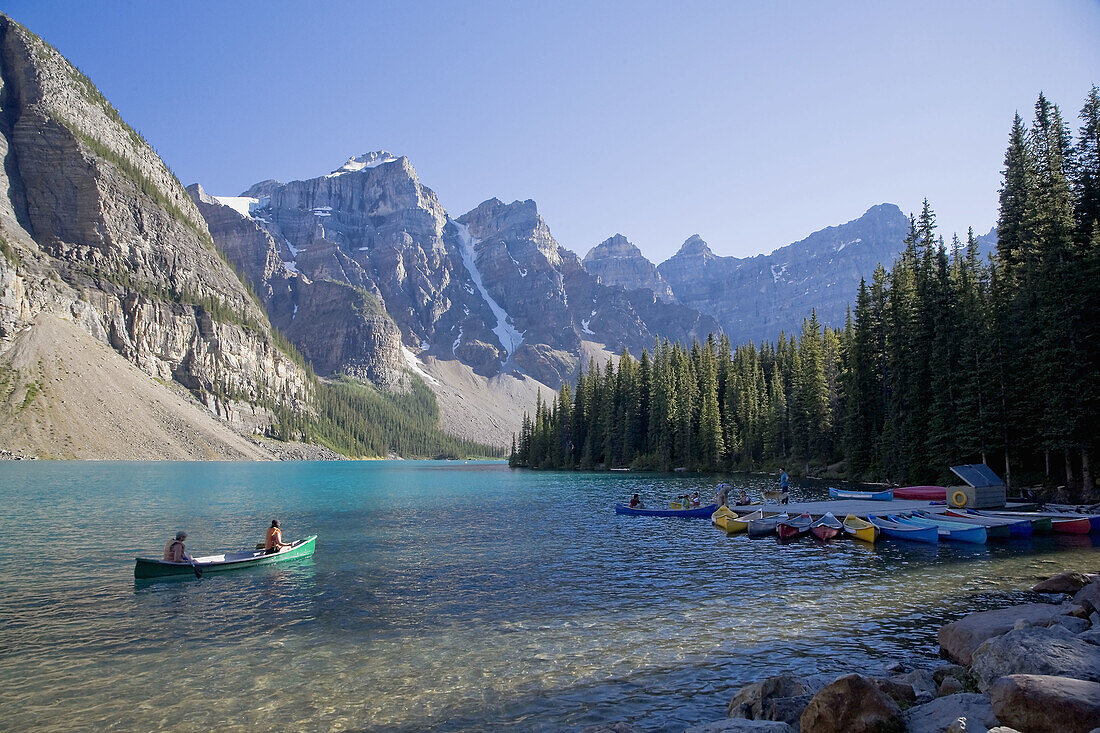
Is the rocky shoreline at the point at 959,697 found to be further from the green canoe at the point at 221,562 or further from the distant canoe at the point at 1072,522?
the distant canoe at the point at 1072,522

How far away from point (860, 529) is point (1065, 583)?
1381 centimetres

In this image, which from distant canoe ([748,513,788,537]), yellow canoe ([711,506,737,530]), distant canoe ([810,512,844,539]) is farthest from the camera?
yellow canoe ([711,506,737,530])

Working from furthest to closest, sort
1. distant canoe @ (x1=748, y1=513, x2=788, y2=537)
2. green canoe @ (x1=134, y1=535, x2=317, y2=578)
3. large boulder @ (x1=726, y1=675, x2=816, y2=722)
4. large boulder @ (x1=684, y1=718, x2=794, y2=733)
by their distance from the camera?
distant canoe @ (x1=748, y1=513, x2=788, y2=537)
green canoe @ (x1=134, y1=535, x2=317, y2=578)
large boulder @ (x1=726, y1=675, x2=816, y2=722)
large boulder @ (x1=684, y1=718, x2=794, y2=733)

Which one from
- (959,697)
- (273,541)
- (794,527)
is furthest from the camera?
(794,527)

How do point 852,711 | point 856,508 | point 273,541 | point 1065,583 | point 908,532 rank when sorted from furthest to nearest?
point 856,508
point 908,532
point 273,541
point 1065,583
point 852,711

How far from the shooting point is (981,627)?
15094 mm

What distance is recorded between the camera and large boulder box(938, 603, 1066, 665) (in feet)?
48.1

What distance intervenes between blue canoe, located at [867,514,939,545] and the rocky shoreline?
20912mm

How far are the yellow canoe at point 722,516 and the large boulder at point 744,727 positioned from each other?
96.9 feet

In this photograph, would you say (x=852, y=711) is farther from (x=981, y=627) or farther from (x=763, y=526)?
(x=763, y=526)

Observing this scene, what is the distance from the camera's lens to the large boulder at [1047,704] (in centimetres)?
829

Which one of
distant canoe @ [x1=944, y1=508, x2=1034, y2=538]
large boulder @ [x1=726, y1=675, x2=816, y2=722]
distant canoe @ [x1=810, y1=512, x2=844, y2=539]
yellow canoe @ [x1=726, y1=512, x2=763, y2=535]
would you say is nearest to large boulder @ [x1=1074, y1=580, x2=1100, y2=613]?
large boulder @ [x1=726, y1=675, x2=816, y2=722]

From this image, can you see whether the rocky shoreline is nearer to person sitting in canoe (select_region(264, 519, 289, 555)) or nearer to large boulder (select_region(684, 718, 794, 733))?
large boulder (select_region(684, 718, 794, 733))

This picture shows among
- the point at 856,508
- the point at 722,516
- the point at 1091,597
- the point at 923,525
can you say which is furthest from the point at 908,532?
the point at 1091,597
